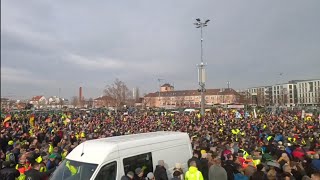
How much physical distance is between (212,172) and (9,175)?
501cm

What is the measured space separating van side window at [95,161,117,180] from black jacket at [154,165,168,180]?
119 centimetres

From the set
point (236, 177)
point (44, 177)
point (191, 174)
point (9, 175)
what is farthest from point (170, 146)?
point (9, 175)

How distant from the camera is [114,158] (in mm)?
7383

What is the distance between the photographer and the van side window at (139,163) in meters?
7.64

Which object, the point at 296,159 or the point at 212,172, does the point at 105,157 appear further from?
the point at 296,159

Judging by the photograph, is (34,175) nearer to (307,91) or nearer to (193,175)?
(193,175)

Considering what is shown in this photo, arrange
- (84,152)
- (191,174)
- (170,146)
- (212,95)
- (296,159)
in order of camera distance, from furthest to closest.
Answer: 1. (212,95)
2. (296,159)
3. (170,146)
4. (191,174)
5. (84,152)

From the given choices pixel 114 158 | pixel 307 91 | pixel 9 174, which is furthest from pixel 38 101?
pixel 114 158

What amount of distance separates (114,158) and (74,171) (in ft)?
2.92

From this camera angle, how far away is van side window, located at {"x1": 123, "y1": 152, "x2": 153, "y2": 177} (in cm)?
764

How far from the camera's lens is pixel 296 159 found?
34.8ft

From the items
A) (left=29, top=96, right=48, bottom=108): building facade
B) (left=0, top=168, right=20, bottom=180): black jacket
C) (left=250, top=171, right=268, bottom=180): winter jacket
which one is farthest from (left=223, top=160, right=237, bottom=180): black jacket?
(left=29, top=96, right=48, bottom=108): building facade

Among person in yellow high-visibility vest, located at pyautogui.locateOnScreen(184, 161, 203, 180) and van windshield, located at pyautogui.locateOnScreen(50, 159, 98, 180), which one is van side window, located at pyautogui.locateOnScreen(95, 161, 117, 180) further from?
person in yellow high-visibility vest, located at pyautogui.locateOnScreen(184, 161, 203, 180)

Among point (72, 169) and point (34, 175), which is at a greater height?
point (72, 169)
